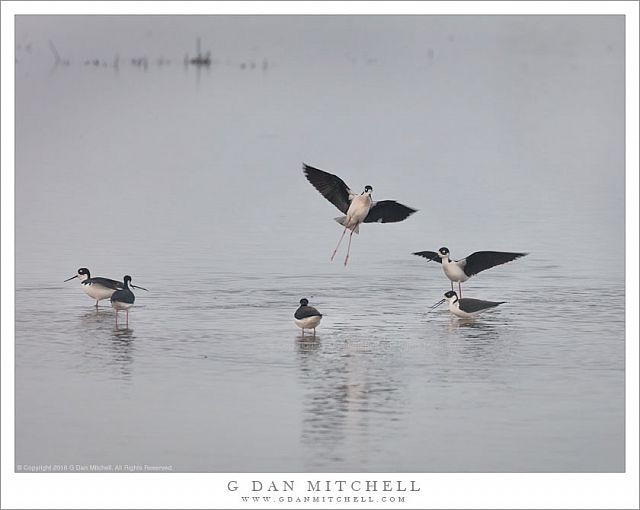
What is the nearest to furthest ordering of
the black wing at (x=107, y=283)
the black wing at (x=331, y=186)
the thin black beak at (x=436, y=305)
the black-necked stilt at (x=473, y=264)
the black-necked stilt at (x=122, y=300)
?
the black-necked stilt at (x=122, y=300)
the black wing at (x=107, y=283)
the thin black beak at (x=436, y=305)
the black-necked stilt at (x=473, y=264)
the black wing at (x=331, y=186)

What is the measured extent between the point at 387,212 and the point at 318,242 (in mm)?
1165

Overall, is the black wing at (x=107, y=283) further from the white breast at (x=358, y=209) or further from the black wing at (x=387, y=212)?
the black wing at (x=387, y=212)

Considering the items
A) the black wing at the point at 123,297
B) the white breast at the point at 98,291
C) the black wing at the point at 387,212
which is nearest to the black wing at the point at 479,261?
the black wing at the point at 387,212

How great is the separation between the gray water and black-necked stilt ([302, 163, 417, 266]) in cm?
45

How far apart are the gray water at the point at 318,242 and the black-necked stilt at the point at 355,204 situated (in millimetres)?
450

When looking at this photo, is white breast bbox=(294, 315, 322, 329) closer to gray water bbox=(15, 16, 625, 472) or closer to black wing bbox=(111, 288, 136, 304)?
gray water bbox=(15, 16, 625, 472)

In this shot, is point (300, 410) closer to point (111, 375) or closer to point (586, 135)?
point (111, 375)

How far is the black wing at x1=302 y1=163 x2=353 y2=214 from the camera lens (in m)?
11.8

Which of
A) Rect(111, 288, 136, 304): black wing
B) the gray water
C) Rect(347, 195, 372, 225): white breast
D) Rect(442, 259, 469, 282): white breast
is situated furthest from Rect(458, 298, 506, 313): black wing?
Rect(111, 288, 136, 304): black wing

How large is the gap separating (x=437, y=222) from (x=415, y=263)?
145 cm

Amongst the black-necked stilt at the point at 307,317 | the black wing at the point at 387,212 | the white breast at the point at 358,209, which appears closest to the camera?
the black-necked stilt at the point at 307,317

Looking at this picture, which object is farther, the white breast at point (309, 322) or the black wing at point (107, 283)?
the black wing at point (107, 283)

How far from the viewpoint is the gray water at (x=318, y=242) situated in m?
8.38

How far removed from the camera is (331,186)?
1199 centimetres
